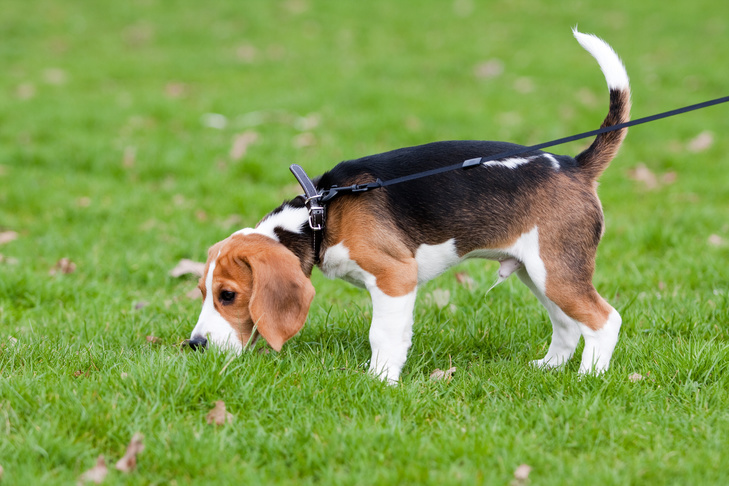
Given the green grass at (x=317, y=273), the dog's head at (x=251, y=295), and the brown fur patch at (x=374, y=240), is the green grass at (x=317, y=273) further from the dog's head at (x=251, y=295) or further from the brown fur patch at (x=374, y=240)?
the brown fur patch at (x=374, y=240)

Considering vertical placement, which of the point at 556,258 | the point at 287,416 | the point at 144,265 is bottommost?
the point at 144,265

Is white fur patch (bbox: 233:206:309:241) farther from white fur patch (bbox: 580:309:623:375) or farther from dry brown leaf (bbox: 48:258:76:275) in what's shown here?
dry brown leaf (bbox: 48:258:76:275)

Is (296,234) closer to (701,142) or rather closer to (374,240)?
(374,240)

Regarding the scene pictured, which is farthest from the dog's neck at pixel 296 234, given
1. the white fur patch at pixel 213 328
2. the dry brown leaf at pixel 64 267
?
the dry brown leaf at pixel 64 267

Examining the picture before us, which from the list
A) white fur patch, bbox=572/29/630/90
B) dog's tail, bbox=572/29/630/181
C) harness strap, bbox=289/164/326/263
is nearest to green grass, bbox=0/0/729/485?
harness strap, bbox=289/164/326/263

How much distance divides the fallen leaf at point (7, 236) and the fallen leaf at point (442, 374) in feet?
13.1

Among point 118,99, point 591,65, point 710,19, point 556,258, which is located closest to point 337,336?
point 556,258

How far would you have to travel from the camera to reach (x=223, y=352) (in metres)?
3.52

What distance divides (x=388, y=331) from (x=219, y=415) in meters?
0.92

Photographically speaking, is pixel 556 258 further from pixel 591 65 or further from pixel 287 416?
pixel 591 65

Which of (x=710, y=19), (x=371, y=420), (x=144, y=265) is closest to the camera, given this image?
(x=371, y=420)

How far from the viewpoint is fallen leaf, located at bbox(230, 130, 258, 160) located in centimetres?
794

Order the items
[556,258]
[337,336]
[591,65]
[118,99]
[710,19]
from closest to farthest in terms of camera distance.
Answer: [556,258]
[337,336]
[118,99]
[591,65]
[710,19]

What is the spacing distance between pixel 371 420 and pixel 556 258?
4.05ft
